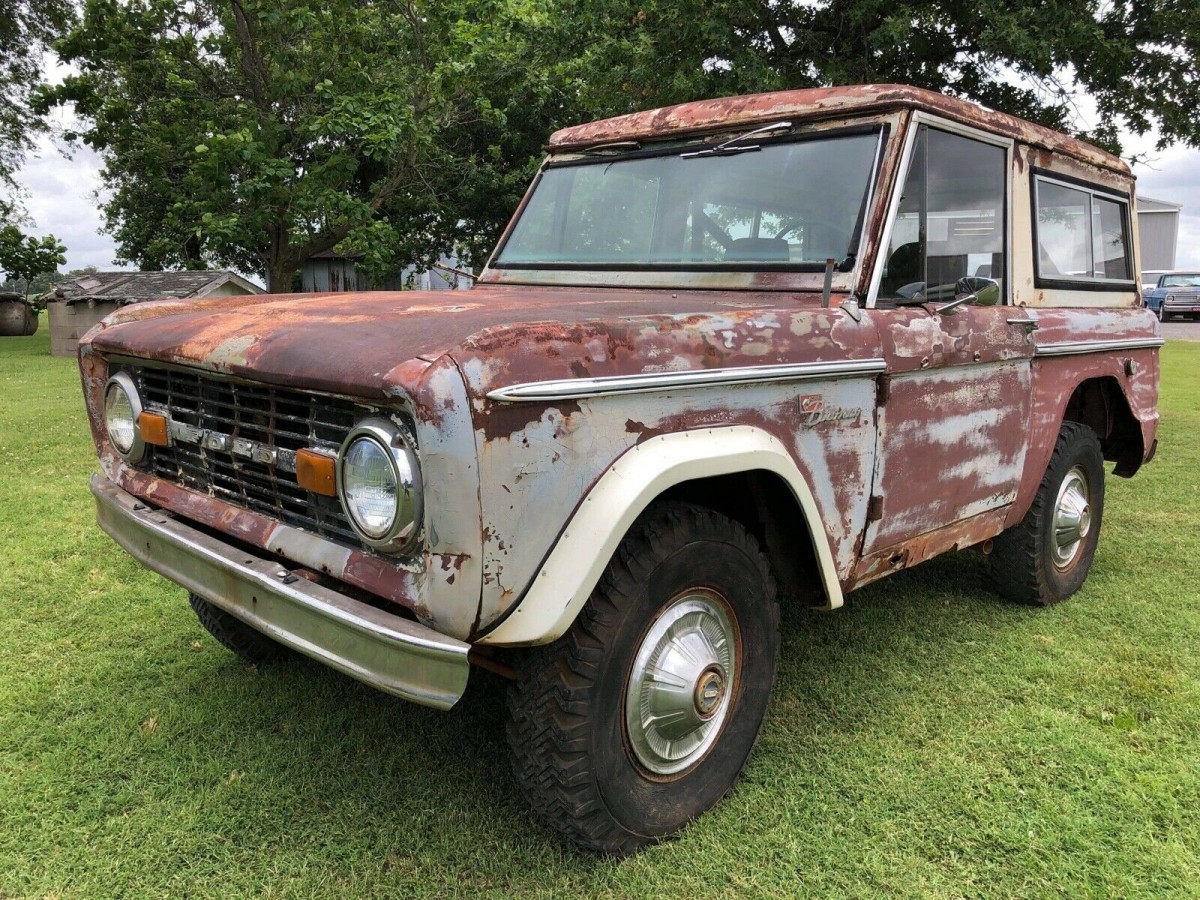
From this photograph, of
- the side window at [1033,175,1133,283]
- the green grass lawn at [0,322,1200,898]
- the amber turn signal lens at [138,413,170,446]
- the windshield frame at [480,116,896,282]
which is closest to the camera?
the green grass lawn at [0,322,1200,898]

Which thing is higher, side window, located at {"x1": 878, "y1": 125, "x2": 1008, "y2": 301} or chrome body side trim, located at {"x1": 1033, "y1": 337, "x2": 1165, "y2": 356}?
side window, located at {"x1": 878, "y1": 125, "x2": 1008, "y2": 301}

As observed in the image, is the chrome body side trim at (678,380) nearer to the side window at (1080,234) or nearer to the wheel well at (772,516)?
the wheel well at (772,516)

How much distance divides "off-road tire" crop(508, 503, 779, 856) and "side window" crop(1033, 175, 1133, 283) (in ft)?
7.23

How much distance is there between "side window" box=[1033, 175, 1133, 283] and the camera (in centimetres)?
371

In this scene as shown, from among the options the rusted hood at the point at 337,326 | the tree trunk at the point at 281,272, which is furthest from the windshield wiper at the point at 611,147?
the tree trunk at the point at 281,272

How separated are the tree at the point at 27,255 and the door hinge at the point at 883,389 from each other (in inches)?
1007

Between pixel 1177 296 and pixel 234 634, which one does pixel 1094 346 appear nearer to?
pixel 234 634

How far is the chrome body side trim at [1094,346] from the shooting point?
356cm

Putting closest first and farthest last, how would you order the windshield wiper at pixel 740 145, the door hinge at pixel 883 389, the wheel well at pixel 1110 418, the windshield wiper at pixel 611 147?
the door hinge at pixel 883 389, the windshield wiper at pixel 740 145, the windshield wiper at pixel 611 147, the wheel well at pixel 1110 418

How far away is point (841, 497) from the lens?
2650mm

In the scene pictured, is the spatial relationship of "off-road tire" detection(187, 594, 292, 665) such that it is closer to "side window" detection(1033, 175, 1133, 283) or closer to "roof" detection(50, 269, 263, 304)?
"side window" detection(1033, 175, 1133, 283)

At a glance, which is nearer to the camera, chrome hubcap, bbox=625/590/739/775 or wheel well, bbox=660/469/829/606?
chrome hubcap, bbox=625/590/739/775

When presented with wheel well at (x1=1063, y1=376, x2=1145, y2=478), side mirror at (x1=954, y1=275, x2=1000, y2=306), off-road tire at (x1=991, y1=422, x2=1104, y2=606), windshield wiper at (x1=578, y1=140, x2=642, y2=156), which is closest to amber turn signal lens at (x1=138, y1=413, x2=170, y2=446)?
windshield wiper at (x1=578, y1=140, x2=642, y2=156)

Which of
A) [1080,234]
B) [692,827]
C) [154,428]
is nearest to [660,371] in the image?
[692,827]
